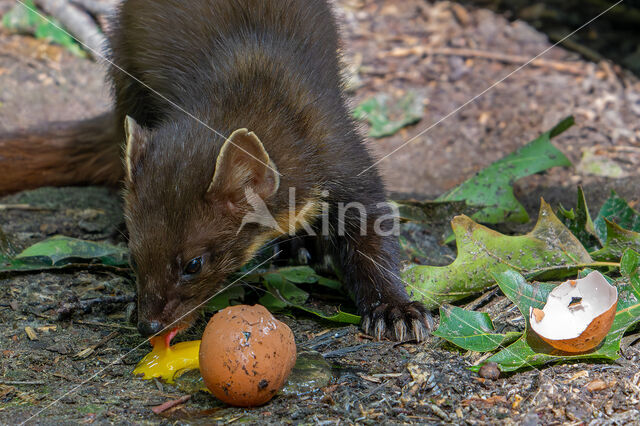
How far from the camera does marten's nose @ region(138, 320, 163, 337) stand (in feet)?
11.1

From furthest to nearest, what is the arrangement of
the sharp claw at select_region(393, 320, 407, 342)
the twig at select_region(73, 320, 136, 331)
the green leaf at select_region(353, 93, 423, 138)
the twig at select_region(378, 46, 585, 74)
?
1. the twig at select_region(378, 46, 585, 74)
2. the green leaf at select_region(353, 93, 423, 138)
3. the twig at select_region(73, 320, 136, 331)
4. the sharp claw at select_region(393, 320, 407, 342)

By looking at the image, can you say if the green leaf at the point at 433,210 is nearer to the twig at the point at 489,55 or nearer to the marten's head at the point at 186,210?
the marten's head at the point at 186,210

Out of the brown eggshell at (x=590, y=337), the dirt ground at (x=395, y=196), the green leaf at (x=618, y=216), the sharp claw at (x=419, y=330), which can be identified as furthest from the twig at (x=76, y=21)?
the brown eggshell at (x=590, y=337)

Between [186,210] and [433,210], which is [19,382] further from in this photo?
[433,210]

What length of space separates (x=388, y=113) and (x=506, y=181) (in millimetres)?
2522

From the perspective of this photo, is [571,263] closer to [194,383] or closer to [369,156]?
[369,156]

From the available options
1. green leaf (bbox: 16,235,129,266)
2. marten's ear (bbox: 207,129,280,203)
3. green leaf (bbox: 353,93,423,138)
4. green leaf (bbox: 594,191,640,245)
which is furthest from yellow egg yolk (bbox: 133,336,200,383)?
green leaf (bbox: 353,93,423,138)

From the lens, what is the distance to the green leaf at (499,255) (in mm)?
3857

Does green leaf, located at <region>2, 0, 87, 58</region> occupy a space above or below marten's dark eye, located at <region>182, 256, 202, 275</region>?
above

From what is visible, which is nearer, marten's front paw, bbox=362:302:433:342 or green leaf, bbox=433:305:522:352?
green leaf, bbox=433:305:522:352

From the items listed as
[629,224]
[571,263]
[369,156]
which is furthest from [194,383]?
[629,224]

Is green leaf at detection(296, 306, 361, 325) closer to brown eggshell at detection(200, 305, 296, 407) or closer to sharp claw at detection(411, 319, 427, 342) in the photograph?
sharp claw at detection(411, 319, 427, 342)

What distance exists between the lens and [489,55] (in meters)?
7.68

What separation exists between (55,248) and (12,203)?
57.4 inches
